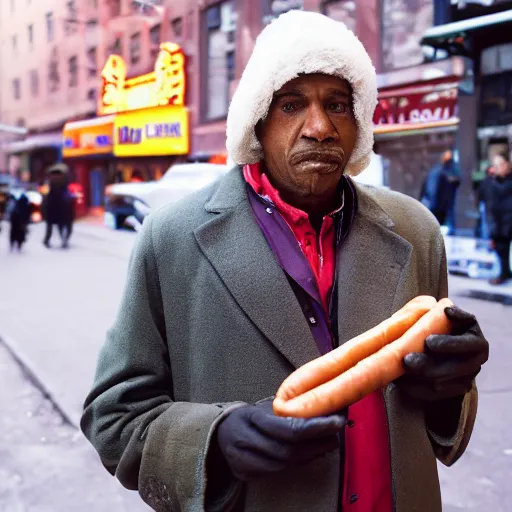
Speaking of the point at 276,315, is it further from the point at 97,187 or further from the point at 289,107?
the point at 97,187

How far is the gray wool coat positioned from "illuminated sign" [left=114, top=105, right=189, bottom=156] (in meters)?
24.2

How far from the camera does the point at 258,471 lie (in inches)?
54.6

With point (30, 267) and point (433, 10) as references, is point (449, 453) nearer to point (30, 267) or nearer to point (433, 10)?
point (30, 267)

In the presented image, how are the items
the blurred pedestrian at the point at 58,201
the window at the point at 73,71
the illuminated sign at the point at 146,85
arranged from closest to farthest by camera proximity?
the blurred pedestrian at the point at 58,201
the illuminated sign at the point at 146,85
the window at the point at 73,71

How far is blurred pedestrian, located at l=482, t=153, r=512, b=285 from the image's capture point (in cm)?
1117

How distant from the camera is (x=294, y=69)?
→ 5.55ft

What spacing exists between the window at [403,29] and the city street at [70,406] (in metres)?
6.61

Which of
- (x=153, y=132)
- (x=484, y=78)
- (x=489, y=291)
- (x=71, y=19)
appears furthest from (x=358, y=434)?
(x=71, y=19)

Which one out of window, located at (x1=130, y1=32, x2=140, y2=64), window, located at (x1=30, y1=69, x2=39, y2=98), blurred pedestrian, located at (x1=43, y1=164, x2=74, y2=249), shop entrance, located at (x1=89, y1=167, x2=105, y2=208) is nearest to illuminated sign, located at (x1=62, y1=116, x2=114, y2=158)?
shop entrance, located at (x1=89, y1=167, x2=105, y2=208)

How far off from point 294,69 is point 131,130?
2835 centimetres

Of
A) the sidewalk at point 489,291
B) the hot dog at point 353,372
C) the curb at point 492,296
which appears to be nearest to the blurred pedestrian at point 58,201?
the sidewalk at point 489,291

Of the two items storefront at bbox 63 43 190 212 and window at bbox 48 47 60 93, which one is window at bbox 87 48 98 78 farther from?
window at bbox 48 47 60 93

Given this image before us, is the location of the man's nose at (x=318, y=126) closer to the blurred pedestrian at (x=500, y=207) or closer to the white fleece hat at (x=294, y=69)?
the white fleece hat at (x=294, y=69)

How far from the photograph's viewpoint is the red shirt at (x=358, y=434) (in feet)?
5.36
